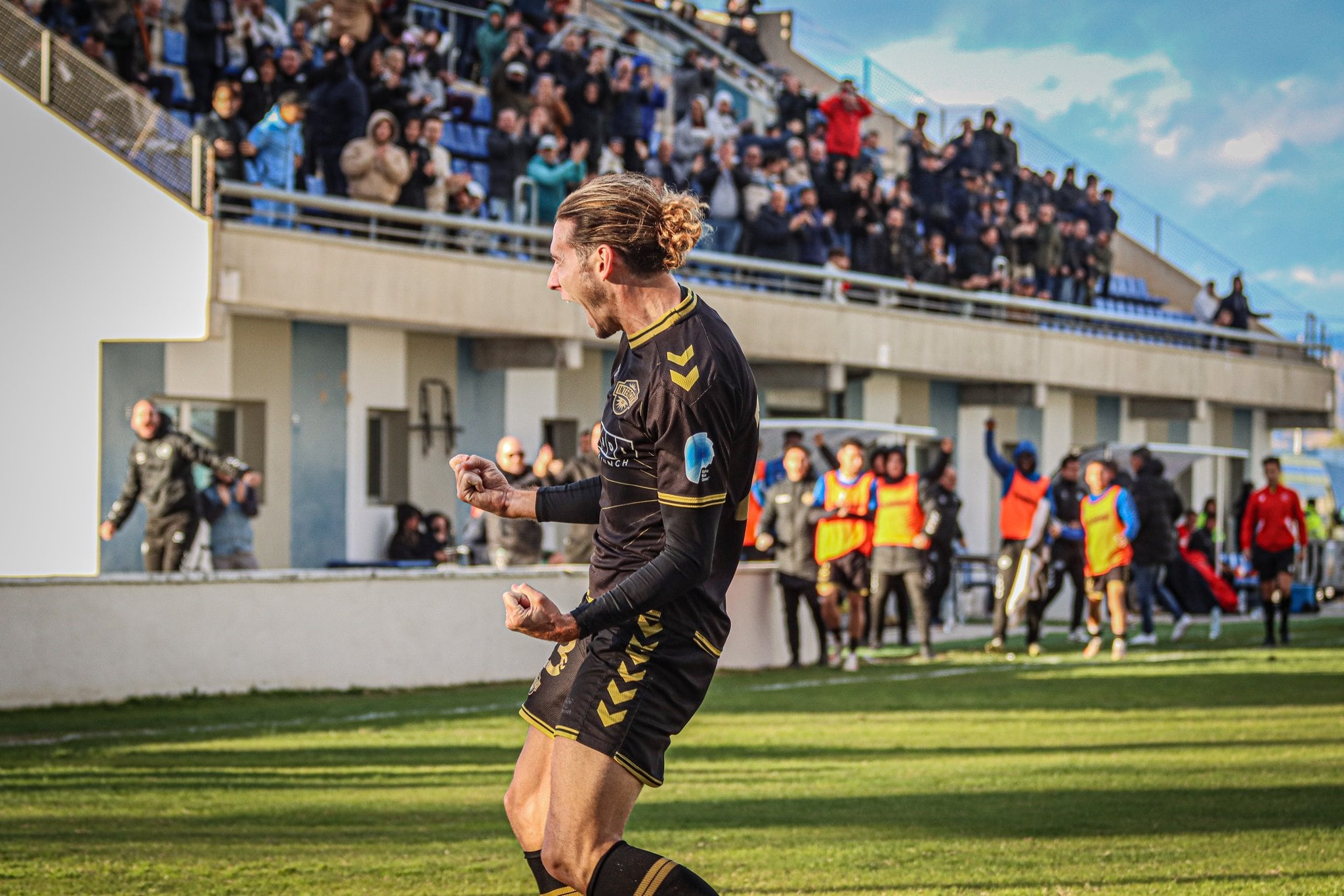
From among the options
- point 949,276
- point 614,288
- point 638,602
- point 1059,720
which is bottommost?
point 1059,720

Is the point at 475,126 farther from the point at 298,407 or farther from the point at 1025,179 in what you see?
the point at 1025,179

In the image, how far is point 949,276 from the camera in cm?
2964

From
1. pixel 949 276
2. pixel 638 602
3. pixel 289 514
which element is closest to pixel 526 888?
pixel 638 602

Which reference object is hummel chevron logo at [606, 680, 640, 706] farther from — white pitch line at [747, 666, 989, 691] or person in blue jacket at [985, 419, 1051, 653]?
person in blue jacket at [985, 419, 1051, 653]

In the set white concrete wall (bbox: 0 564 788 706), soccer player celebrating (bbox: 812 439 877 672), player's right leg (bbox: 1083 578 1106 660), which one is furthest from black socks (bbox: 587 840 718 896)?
player's right leg (bbox: 1083 578 1106 660)

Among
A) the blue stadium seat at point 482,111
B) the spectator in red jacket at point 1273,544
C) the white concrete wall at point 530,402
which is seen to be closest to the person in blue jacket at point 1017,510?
the spectator in red jacket at point 1273,544

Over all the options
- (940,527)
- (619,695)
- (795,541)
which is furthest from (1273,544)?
(619,695)

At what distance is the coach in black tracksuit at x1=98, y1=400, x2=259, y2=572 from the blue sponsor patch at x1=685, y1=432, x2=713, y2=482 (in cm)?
1136

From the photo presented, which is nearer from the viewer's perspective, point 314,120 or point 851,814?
point 851,814

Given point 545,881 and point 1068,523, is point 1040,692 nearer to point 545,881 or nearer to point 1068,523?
point 1068,523

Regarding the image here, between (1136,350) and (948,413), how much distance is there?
170 inches

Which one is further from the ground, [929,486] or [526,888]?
[929,486]

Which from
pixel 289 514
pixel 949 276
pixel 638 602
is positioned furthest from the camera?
pixel 949 276

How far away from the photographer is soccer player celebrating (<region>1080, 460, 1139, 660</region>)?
18719 millimetres
